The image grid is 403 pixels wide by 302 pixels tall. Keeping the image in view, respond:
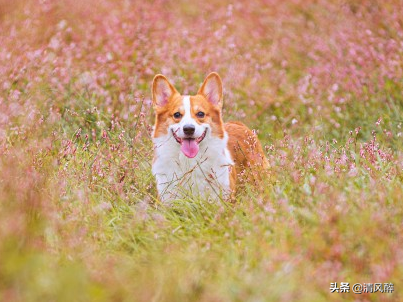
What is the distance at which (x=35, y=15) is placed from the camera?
809cm

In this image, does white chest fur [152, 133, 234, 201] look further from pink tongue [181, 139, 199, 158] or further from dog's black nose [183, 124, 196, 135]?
dog's black nose [183, 124, 196, 135]

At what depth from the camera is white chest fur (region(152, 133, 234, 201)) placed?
17.2 feet

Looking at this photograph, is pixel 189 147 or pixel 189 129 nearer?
pixel 189 129

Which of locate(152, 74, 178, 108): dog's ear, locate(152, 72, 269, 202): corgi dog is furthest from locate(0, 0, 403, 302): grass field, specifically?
locate(152, 74, 178, 108): dog's ear

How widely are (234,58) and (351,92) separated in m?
1.54

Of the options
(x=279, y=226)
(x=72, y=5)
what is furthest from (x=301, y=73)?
Result: (x=279, y=226)

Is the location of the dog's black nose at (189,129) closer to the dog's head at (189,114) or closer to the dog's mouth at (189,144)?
the dog's head at (189,114)

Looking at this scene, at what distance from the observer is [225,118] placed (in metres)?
7.18

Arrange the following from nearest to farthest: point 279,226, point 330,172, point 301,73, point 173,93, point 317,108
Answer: point 279,226 → point 330,172 → point 173,93 → point 317,108 → point 301,73

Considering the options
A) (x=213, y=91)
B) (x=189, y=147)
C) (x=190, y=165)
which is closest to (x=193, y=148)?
(x=189, y=147)

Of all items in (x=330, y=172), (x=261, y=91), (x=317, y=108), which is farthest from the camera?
(x=261, y=91)

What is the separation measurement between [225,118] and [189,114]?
194cm

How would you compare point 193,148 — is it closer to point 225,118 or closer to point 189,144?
point 189,144

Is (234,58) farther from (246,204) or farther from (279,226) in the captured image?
(279,226)
